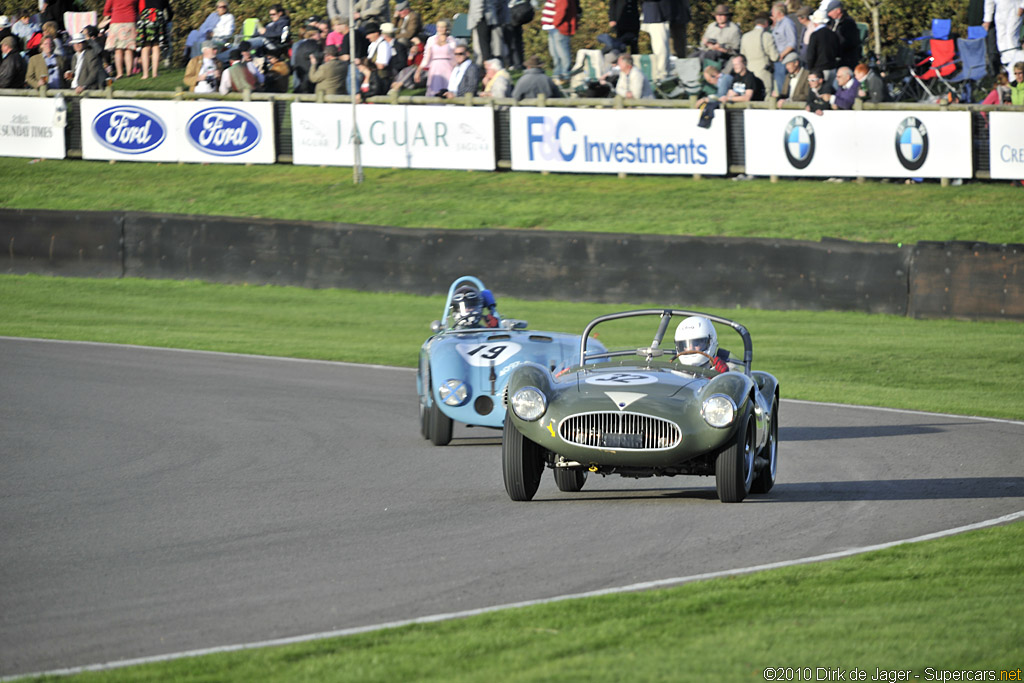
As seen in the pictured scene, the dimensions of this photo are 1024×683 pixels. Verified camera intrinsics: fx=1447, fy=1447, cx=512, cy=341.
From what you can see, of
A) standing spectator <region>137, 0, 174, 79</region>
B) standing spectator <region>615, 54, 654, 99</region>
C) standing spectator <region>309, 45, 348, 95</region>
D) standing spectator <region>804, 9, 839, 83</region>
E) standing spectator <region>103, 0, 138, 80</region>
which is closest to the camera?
standing spectator <region>804, 9, 839, 83</region>

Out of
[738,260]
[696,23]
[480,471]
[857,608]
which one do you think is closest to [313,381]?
[480,471]

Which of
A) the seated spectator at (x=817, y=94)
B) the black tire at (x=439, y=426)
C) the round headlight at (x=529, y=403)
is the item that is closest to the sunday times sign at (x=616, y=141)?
the seated spectator at (x=817, y=94)

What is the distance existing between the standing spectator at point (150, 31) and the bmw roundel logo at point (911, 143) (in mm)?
14826

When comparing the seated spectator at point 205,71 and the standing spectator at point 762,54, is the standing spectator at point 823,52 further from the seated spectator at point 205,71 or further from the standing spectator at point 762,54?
the seated spectator at point 205,71

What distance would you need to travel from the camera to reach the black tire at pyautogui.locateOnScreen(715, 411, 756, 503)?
7730 millimetres

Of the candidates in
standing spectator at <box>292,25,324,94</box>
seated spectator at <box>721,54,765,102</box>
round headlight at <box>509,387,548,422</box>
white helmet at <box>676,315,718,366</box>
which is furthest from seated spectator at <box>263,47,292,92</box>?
round headlight at <box>509,387,548,422</box>

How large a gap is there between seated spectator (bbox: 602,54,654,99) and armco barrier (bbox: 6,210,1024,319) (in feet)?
16.6

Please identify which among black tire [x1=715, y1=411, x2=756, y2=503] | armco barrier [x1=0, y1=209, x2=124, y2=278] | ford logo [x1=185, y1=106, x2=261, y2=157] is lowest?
black tire [x1=715, y1=411, x2=756, y2=503]

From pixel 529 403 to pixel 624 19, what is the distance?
17932 millimetres

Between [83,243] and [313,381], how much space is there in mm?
8566

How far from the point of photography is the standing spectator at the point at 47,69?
27.1 m

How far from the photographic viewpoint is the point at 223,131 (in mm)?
25719

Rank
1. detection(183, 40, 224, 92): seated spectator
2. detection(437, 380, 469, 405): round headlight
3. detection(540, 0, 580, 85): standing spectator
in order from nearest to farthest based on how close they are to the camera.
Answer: detection(437, 380, 469, 405): round headlight, detection(540, 0, 580, 85): standing spectator, detection(183, 40, 224, 92): seated spectator

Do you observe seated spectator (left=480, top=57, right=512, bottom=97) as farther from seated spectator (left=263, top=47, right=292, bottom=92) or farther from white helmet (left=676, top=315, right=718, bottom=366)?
white helmet (left=676, top=315, right=718, bottom=366)
